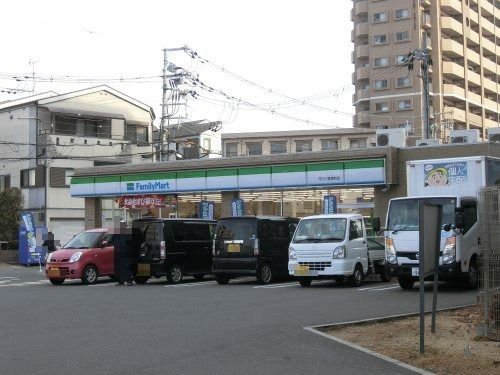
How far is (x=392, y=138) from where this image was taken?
26.8m

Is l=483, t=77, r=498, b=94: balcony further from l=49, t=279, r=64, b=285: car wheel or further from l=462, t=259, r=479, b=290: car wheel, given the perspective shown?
l=49, t=279, r=64, b=285: car wheel

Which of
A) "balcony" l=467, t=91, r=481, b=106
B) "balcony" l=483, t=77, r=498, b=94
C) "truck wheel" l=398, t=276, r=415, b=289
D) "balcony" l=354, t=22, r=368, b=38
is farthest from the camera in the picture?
"balcony" l=483, t=77, r=498, b=94

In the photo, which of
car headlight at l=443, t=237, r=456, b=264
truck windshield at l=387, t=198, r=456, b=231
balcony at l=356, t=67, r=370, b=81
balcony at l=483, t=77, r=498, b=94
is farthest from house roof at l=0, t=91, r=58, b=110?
balcony at l=483, t=77, r=498, b=94

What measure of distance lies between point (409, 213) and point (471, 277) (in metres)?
2.16

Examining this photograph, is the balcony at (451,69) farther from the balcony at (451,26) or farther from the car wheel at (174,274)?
the car wheel at (174,274)

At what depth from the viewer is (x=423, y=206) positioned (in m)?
7.96

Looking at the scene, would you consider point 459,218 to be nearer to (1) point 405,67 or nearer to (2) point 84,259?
(2) point 84,259

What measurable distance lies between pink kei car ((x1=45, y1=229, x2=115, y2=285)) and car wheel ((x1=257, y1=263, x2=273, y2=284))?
5262mm

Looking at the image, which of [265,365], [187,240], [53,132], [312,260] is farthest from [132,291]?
[53,132]

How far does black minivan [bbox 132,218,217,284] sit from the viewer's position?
1928cm

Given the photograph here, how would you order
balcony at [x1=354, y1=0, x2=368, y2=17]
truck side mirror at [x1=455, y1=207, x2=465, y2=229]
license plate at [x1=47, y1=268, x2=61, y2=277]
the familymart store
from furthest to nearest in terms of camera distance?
balcony at [x1=354, y1=0, x2=368, y2=17] < the familymart store < license plate at [x1=47, y1=268, x2=61, y2=277] < truck side mirror at [x1=455, y1=207, x2=465, y2=229]

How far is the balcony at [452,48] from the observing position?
219 ft

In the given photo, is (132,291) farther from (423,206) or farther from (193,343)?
(423,206)

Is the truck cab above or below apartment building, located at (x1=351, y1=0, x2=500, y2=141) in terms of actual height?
below
